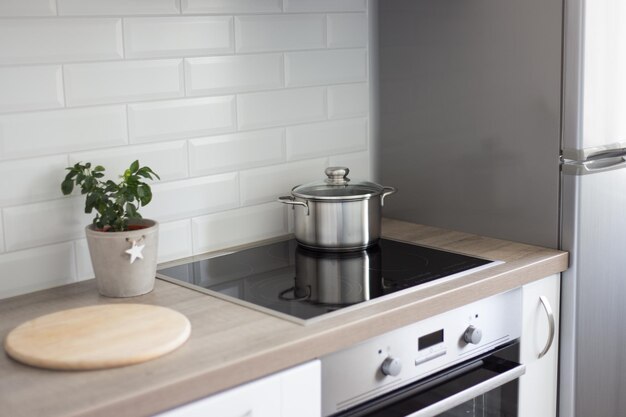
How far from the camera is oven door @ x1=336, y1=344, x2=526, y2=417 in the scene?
5.83 ft

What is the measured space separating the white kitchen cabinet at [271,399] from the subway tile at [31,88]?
764mm

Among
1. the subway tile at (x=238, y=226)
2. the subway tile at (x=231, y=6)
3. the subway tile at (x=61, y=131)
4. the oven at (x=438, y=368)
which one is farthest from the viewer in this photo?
the subway tile at (x=238, y=226)

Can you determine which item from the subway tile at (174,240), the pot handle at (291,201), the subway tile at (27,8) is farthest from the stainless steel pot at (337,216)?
the subway tile at (27,8)

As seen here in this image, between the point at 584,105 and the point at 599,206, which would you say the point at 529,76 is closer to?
the point at 584,105

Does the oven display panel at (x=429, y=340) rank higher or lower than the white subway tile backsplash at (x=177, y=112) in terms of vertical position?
lower

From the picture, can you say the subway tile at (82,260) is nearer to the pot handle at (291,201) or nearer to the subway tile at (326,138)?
the pot handle at (291,201)

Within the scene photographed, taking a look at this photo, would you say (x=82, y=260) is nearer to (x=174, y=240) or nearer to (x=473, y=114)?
(x=174, y=240)

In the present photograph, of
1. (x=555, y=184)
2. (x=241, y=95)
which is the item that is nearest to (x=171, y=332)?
(x=241, y=95)

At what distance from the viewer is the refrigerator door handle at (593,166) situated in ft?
6.91

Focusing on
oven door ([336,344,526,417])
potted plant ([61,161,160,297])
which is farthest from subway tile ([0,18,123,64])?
oven door ([336,344,526,417])

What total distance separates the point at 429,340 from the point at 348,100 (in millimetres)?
889

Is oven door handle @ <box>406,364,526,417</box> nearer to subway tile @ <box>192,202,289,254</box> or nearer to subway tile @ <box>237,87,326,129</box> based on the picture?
subway tile @ <box>192,202,289,254</box>

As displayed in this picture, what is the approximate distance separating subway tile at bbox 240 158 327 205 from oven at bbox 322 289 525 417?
0.66 metres

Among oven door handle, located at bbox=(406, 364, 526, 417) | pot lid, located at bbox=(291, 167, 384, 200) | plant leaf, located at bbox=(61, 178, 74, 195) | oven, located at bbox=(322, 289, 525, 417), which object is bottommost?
oven door handle, located at bbox=(406, 364, 526, 417)
